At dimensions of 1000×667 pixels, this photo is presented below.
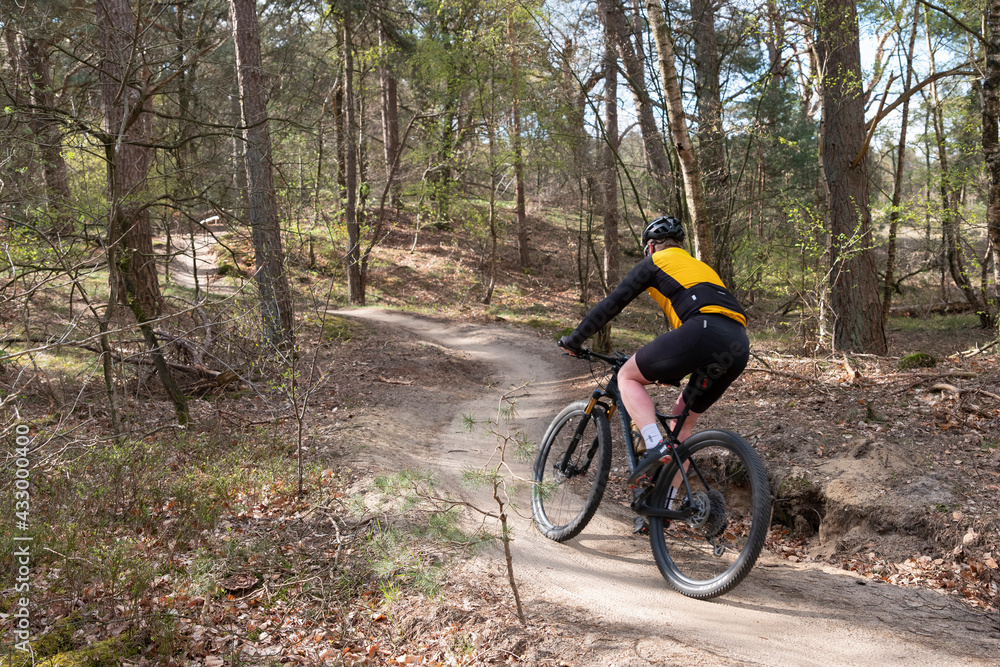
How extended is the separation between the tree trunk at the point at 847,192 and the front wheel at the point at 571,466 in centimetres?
592

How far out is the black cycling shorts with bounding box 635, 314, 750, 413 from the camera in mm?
3809

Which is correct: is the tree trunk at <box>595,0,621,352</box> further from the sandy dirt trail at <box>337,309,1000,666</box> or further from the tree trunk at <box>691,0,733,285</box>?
the sandy dirt trail at <box>337,309,1000,666</box>

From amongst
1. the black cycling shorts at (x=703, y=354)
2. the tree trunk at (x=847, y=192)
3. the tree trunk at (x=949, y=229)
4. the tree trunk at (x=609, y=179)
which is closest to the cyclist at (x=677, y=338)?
the black cycling shorts at (x=703, y=354)

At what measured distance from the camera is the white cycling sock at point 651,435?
407 cm

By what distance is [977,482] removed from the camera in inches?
191

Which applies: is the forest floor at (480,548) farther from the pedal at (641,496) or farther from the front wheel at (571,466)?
the pedal at (641,496)

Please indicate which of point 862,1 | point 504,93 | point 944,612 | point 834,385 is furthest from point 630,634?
point 504,93

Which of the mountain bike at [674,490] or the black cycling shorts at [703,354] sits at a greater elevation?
the black cycling shorts at [703,354]

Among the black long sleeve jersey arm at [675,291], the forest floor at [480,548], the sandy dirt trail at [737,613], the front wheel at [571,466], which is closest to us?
the sandy dirt trail at [737,613]

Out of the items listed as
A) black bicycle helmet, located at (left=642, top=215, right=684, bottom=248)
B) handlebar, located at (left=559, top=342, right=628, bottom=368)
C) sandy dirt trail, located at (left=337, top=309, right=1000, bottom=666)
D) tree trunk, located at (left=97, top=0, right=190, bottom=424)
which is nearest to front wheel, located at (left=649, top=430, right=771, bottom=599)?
sandy dirt trail, located at (left=337, top=309, right=1000, bottom=666)

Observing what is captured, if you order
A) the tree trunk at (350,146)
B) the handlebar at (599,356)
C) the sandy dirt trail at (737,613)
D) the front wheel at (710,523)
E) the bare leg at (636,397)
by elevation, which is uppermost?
the tree trunk at (350,146)

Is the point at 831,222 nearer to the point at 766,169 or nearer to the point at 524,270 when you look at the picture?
A: the point at 766,169

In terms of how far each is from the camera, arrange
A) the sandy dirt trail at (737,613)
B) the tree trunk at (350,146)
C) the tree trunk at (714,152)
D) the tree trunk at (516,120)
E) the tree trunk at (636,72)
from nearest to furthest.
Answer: the sandy dirt trail at (737,613)
the tree trunk at (714,152)
the tree trunk at (636,72)
the tree trunk at (516,120)
the tree trunk at (350,146)

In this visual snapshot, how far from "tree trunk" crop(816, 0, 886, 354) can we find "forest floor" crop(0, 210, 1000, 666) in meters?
1.02
